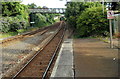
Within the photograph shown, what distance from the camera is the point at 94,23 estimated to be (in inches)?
859

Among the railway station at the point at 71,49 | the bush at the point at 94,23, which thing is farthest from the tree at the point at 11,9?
the bush at the point at 94,23

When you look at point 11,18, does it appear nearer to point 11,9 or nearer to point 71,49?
point 11,9

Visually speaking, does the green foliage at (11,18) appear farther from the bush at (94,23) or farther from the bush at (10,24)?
the bush at (94,23)

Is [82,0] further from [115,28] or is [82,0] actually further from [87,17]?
[115,28]

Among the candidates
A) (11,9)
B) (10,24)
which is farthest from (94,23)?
(11,9)

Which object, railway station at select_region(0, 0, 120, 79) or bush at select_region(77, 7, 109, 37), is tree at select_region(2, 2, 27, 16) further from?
bush at select_region(77, 7, 109, 37)

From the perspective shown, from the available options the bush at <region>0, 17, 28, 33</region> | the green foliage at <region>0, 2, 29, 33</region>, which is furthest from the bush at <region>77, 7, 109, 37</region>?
the green foliage at <region>0, 2, 29, 33</region>

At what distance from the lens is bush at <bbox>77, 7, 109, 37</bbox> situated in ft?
70.7

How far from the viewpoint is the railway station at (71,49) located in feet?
28.1

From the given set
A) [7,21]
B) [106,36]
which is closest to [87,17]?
[106,36]

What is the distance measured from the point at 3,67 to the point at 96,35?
531 inches

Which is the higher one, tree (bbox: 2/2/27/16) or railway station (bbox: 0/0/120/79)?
tree (bbox: 2/2/27/16)

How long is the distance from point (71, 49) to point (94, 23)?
26.2ft

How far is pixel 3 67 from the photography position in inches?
423
